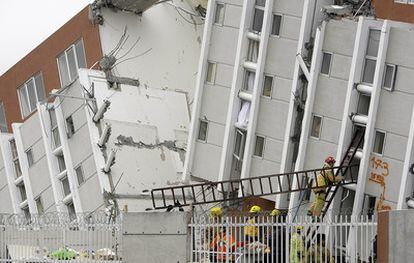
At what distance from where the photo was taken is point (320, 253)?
22.8 m

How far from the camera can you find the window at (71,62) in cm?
3856

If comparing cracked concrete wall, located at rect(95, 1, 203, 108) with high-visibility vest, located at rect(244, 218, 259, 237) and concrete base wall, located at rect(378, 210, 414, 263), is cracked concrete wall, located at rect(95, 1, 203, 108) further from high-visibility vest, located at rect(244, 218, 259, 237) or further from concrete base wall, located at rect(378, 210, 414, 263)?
concrete base wall, located at rect(378, 210, 414, 263)

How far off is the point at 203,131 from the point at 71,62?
6625mm

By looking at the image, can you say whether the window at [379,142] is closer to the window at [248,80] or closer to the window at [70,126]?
the window at [248,80]

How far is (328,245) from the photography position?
2261 centimetres

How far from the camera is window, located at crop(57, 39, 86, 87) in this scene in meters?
38.6

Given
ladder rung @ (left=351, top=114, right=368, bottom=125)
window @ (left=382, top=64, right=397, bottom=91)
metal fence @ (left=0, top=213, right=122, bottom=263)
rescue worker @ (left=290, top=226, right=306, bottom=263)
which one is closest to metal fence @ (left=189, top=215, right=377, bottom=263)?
rescue worker @ (left=290, top=226, right=306, bottom=263)

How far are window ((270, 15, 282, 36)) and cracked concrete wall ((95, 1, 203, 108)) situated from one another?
278 inches

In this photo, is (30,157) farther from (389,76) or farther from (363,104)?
(389,76)

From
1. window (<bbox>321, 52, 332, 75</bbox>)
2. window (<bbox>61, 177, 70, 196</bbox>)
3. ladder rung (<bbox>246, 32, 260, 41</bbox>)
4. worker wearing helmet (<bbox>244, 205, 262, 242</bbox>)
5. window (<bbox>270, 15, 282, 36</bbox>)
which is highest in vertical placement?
window (<bbox>270, 15, 282, 36</bbox>)

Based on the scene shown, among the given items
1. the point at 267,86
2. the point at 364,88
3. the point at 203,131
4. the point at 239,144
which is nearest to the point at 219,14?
the point at 267,86

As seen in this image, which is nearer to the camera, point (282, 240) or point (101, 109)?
point (282, 240)

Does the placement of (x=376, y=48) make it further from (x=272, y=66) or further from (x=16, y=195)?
(x=16, y=195)

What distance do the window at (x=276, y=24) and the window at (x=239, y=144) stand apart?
123 inches
